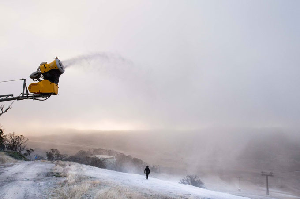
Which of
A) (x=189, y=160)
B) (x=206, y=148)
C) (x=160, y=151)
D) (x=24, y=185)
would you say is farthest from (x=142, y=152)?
(x=24, y=185)

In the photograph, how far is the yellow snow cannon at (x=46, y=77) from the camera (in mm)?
10315

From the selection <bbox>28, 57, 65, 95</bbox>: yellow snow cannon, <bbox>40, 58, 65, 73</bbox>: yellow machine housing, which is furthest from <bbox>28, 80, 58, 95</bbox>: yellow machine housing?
<bbox>40, 58, 65, 73</bbox>: yellow machine housing

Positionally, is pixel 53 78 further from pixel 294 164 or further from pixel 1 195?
pixel 294 164

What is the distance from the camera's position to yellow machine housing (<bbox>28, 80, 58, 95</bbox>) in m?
10.4

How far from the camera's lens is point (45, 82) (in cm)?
1041

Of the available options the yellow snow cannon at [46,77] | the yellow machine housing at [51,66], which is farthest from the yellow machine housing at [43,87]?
the yellow machine housing at [51,66]

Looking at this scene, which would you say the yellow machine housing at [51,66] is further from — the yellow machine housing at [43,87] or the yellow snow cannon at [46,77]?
the yellow machine housing at [43,87]

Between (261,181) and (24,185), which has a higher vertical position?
(24,185)

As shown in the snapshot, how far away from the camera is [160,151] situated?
144250mm

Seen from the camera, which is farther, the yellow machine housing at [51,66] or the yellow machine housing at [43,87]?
the yellow machine housing at [43,87]

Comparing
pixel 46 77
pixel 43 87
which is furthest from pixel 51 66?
pixel 43 87

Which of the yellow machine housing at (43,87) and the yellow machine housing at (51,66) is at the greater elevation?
→ the yellow machine housing at (51,66)

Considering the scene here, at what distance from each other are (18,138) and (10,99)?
53331 millimetres

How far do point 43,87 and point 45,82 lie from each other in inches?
12.5
